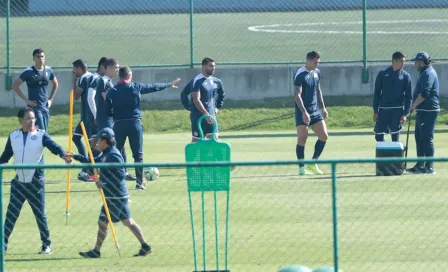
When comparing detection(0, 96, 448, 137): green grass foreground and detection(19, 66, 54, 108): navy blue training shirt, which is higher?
detection(19, 66, 54, 108): navy blue training shirt

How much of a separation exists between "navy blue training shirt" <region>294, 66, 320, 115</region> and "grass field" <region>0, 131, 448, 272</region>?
110 centimetres

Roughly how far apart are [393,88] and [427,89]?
0.68m

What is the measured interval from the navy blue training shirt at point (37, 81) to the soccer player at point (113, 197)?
664 cm

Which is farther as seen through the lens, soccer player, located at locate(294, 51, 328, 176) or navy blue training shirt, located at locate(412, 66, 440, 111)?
soccer player, located at locate(294, 51, 328, 176)

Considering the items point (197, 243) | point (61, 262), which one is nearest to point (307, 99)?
point (197, 243)

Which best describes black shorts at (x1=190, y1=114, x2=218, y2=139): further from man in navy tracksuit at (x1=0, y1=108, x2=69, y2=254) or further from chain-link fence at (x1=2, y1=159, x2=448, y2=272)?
man in navy tracksuit at (x1=0, y1=108, x2=69, y2=254)

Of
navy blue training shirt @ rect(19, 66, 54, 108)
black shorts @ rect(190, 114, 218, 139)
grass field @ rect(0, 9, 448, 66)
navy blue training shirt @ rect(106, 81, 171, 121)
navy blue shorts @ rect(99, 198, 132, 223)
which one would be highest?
grass field @ rect(0, 9, 448, 66)

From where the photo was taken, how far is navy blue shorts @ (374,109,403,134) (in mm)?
18750

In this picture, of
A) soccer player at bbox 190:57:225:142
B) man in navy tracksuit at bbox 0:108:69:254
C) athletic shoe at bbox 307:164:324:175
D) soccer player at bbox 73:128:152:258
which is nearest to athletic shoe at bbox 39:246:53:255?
man in navy tracksuit at bbox 0:108:69:254

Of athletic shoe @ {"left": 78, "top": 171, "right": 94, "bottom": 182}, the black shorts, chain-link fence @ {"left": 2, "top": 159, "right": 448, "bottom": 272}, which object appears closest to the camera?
chain-link fence @ {"left": 2, "top": 159, "right": 448, "bottom": 272}

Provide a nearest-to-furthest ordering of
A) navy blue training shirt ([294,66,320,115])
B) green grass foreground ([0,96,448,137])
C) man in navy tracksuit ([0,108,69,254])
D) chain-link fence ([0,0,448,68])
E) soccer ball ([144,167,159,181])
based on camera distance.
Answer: man in navy tracksuit ([0,108,69,254]) → soccer ball ([144,167,159,181]) → navy blue training shirt ([294,66,320,115]) → green grass foreground ([0,96,448,137]) → chain-link fence ([0,0,448,68])

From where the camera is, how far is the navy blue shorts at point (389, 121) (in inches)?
738

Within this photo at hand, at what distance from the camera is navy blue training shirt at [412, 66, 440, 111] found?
18109mm

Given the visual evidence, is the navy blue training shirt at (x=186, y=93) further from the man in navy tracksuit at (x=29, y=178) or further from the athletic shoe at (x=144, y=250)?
the athletic shoe at (x=144, y=250)
